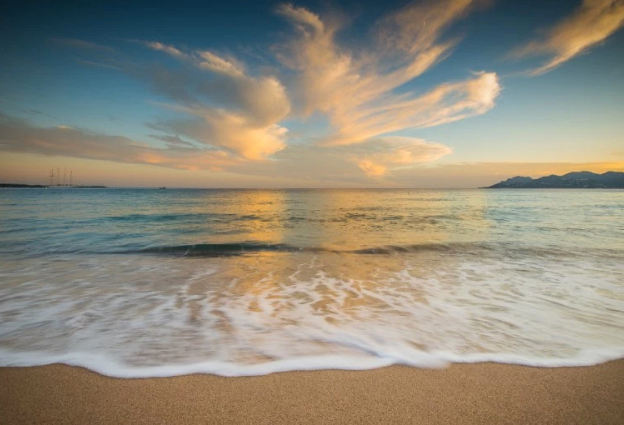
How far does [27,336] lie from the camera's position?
163 inches

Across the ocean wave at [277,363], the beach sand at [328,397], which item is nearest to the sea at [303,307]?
the ocean wave at [277,363]

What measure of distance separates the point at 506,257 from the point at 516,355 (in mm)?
8196

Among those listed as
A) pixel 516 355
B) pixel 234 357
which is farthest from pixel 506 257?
pixel 234 357

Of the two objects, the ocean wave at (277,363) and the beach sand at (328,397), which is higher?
the beach sand at (328,397)

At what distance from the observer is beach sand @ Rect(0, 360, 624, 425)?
2508 mm

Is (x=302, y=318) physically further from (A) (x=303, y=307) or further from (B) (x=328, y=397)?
(B) (x=328, y=397)

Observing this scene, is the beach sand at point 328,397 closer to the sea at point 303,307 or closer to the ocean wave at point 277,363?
the ocean wave at point 277,363

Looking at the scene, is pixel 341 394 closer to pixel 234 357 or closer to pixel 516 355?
pixel 234 357

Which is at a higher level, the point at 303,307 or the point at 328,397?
the point at 328,397

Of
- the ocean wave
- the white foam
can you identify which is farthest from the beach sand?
the white foam

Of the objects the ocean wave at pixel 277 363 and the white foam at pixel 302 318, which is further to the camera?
the white foam at pixel 302 318

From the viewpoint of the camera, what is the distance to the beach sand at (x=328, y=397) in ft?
8.23

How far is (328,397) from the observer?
275 cm

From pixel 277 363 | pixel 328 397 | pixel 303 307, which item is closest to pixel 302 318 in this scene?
pixel 303 307
